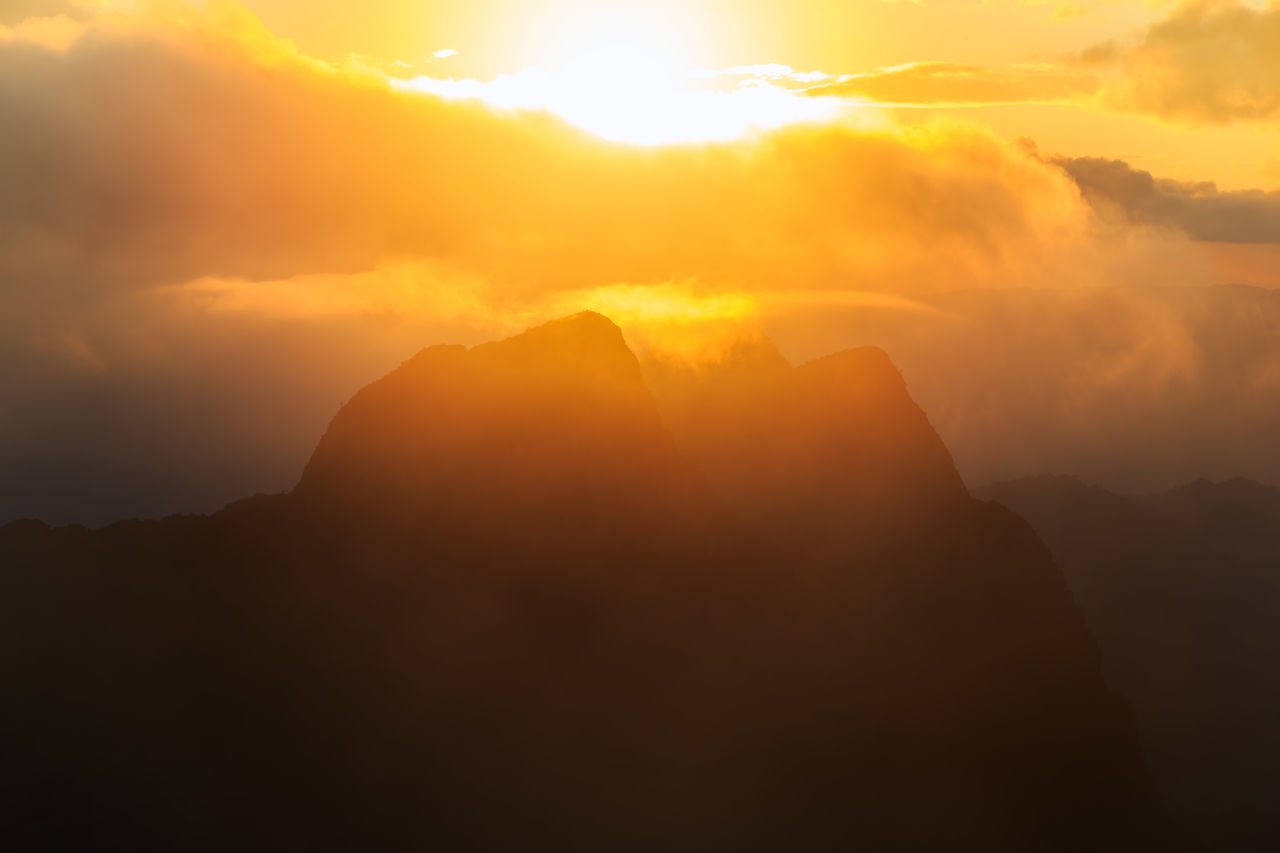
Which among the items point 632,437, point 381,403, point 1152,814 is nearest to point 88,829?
point 381,403

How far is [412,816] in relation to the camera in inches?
3420

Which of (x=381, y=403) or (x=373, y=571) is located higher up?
(x=381, y=403)

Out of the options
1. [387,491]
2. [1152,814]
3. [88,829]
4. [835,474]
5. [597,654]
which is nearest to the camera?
[88,829]

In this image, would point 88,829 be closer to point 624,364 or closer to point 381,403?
point 381,403

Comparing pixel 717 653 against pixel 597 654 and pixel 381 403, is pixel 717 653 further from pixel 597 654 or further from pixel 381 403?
pixel 381 403

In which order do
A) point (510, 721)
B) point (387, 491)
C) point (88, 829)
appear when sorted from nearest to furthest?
point (88, 829) < point (510, 721) < point (387, 491)

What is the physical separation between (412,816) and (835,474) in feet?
288

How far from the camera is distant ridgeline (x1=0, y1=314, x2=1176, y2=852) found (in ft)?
283

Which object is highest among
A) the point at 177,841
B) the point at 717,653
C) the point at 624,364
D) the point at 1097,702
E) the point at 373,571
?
the point at 624,364

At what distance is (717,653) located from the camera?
360 feet

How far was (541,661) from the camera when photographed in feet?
333

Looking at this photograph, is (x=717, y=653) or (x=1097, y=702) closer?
(x=717, y=653)

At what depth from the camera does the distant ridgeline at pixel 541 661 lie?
86312mm

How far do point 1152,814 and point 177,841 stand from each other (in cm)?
11162
